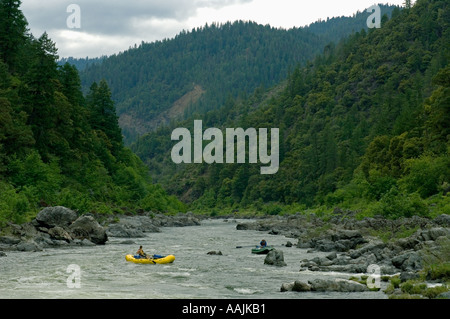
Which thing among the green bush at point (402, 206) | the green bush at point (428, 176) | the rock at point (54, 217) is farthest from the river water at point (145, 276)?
the green bush at point (428, 176)

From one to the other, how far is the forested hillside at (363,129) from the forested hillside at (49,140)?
34925mm

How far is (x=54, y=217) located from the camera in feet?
148

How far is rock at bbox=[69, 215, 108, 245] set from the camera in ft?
149

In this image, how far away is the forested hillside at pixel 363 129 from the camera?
223 feet

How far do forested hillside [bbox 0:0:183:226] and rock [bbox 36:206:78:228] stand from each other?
72.4 inches

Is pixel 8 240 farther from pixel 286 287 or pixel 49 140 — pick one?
pixel 49 140

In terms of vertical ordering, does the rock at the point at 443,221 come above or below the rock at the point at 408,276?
above

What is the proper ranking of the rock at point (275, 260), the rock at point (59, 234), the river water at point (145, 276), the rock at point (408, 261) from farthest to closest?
the rock at point (59, 234), the rock at point (275, 260), the rock at point (408, 261), the river water at point (145, 276)

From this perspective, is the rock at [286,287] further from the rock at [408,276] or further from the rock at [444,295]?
the rock at [444,295]

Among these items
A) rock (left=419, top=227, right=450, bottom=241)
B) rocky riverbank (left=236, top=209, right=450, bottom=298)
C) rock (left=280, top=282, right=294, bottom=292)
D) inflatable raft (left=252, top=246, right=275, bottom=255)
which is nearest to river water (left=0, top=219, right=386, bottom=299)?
rock (left=280, top=282, right=294, bottom=292)

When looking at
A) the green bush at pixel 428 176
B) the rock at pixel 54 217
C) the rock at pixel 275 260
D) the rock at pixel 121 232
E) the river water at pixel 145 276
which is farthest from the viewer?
the green bush at pixel 428 176

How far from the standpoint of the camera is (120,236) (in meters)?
55.0

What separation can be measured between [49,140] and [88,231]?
79.4 ft
